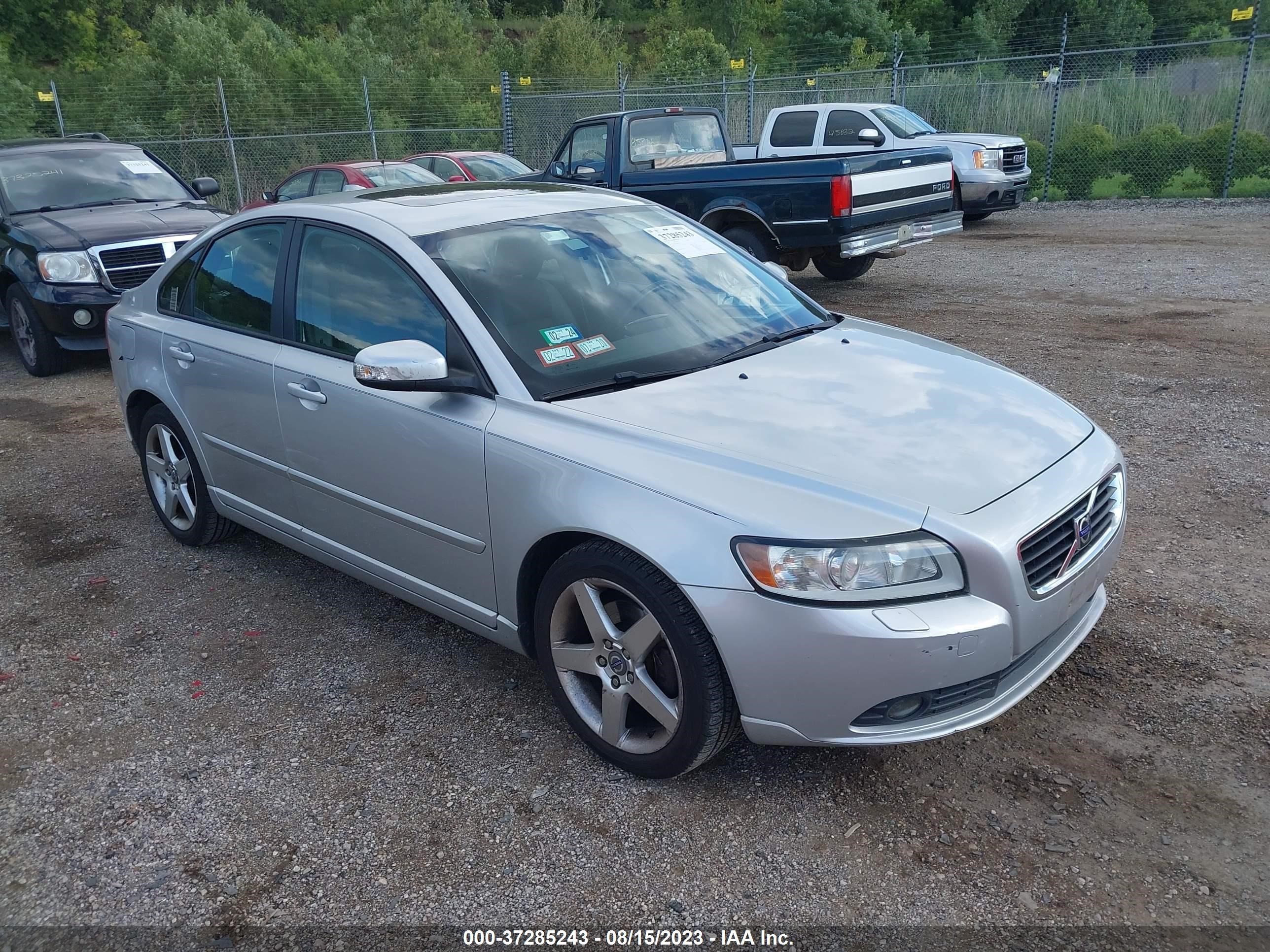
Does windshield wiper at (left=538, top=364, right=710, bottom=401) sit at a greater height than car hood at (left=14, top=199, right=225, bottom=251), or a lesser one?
greater

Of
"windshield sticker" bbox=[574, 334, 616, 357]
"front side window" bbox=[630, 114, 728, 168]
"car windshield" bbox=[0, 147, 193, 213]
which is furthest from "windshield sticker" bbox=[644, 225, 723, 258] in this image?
"car windshield" bbox=[0, 147, 193, 213]

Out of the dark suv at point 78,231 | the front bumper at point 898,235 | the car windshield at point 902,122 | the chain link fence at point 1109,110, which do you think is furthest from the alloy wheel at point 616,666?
the chain link fence at point 1109,110

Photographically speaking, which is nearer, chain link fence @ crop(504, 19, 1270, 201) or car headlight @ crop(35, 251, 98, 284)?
car headlight @ crop(35, 251, 98, 284)

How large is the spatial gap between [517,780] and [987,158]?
14.1 metres

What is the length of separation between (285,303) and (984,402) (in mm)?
2628

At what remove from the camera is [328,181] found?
1321cm

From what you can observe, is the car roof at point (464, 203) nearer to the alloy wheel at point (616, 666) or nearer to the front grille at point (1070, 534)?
the alloy wheel at point (616, 666)

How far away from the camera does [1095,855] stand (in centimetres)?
261

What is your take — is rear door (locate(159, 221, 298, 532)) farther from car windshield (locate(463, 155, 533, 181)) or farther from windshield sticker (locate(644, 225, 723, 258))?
car windshield (locate(463, 155, 533, 181))

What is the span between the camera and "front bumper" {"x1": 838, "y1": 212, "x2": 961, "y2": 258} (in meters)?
8.88

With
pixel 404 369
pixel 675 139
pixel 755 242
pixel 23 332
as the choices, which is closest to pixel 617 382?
pixel 404 369

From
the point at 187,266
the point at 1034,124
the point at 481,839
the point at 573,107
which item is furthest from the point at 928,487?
the point at 573,107

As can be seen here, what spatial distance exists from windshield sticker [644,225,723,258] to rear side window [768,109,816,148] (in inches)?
434

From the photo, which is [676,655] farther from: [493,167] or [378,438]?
[493,167]
